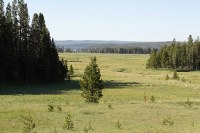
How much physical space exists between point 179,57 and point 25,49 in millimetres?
93514

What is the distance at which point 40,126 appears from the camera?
23406 mm

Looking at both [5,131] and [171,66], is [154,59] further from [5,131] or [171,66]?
[5,131]

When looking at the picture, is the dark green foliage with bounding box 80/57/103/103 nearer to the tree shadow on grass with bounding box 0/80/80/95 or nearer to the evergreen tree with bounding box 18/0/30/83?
the tree shadow on grass with bounding box 0/80/80/95

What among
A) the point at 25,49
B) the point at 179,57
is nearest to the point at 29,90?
the point at 25,49

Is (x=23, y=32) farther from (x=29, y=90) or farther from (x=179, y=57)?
(x=179, y=57)

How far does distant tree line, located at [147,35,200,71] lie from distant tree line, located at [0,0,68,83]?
281 ft

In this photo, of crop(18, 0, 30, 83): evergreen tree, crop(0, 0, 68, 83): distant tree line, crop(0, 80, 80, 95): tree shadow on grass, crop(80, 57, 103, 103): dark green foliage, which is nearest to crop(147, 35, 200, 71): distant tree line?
crop(0, 0, 68, 83): distant tree line

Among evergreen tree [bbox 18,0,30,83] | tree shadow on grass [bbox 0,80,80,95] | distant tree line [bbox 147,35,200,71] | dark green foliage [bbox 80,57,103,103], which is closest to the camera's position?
dark green foliage [bbox 80,57,103,103]

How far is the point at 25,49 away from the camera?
2987 inches

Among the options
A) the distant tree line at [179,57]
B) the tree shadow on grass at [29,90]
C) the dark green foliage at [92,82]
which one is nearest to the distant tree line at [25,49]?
the tree shadow on grass at [29,90]

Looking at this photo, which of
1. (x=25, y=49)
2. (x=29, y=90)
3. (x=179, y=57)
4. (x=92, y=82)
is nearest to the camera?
(x=92, y=82)

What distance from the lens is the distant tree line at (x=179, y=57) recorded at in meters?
154

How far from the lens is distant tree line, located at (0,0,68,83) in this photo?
7038 centimetres

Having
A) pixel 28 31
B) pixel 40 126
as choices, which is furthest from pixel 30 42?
pixel 40 126
